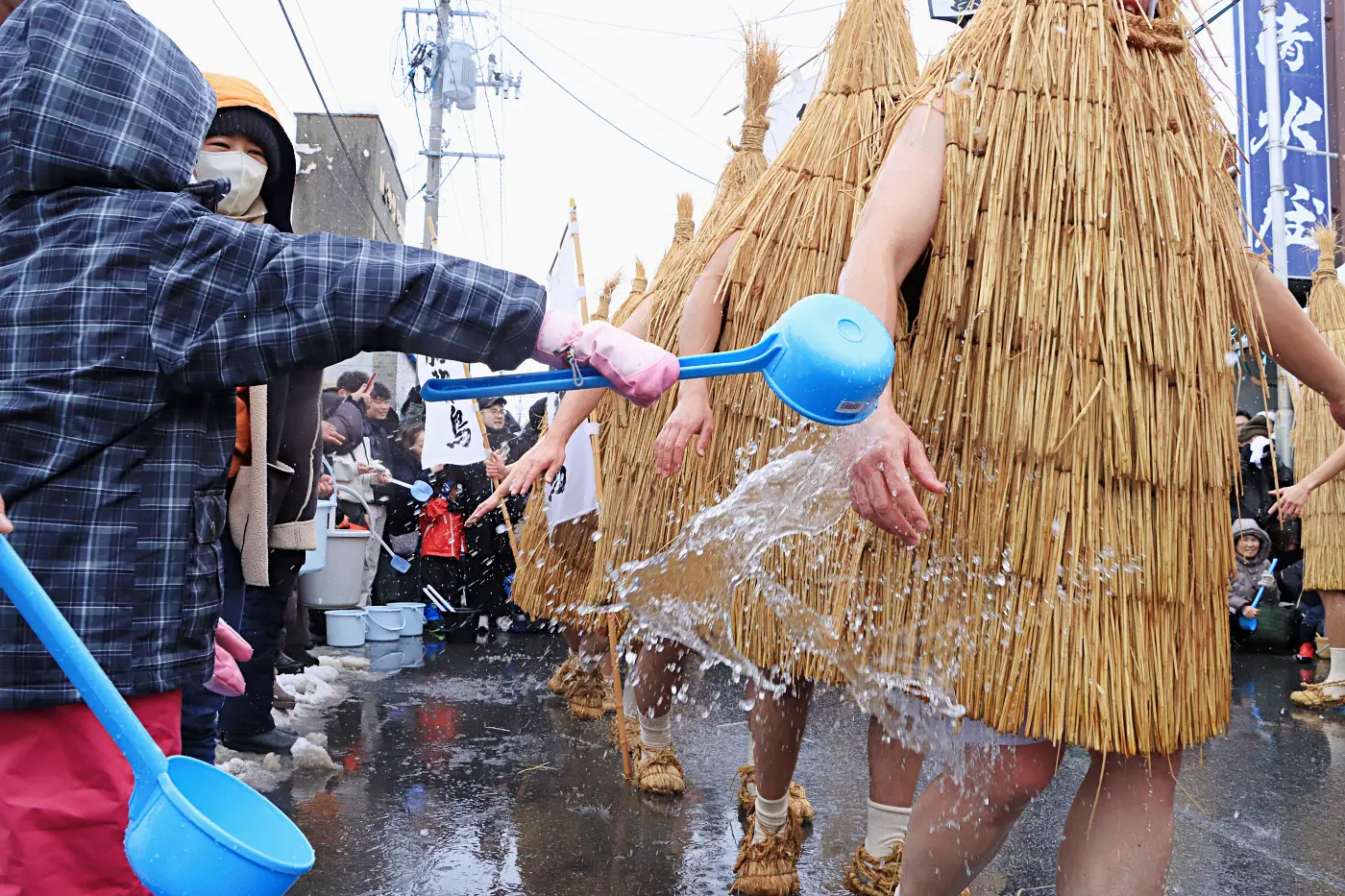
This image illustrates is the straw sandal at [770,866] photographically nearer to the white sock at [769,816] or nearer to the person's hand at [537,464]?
the white sock at [769,816]

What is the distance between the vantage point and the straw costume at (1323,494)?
17.9ft

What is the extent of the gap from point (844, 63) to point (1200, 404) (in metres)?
1.52

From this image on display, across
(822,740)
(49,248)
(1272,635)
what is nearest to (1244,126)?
(1272,635)

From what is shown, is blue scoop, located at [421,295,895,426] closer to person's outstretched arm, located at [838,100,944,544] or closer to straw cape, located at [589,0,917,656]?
person's outstretched arm, located at [838,100,944,544]

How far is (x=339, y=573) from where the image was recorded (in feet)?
22.2

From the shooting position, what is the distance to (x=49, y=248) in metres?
1.30

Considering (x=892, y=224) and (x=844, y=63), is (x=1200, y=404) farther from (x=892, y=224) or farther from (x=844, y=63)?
(x=844, y=63)

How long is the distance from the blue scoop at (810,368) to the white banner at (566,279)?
279 cm

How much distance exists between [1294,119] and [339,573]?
30.1 ft

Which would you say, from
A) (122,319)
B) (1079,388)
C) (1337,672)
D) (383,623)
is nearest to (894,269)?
(1079,388)

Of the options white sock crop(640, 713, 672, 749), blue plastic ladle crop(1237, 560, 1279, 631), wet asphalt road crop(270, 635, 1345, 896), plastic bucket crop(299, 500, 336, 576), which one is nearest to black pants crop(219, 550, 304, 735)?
wet asphalt road crop(270, 635, 1345, 896)

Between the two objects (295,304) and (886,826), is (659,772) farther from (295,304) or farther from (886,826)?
(295,304)

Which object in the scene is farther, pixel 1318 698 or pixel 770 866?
pixel 1318 698

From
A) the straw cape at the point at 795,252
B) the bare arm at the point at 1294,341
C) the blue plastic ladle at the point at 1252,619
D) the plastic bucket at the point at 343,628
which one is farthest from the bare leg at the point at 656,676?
the blue plastic ladle at the point at 1252,619
